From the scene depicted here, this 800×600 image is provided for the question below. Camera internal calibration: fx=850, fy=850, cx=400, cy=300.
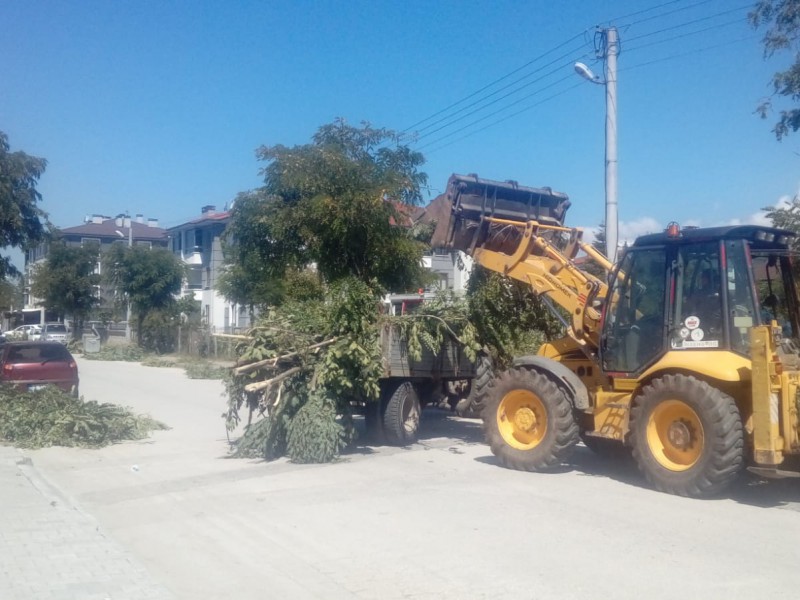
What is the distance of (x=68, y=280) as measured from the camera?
50.3 meters

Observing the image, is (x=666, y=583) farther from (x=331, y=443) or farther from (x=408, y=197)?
(x=408, y=197)

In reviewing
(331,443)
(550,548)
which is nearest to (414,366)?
(331,443)

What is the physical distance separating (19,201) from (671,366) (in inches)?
518

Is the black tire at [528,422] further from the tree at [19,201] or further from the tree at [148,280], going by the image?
the tree at [148,280]

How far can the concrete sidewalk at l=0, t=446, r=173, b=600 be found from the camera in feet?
20.8

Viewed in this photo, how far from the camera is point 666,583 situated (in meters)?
6.46

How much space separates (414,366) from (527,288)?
83.4 inches

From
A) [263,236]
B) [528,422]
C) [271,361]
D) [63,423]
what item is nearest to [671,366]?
[528,422]

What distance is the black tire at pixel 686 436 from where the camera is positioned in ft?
29.3

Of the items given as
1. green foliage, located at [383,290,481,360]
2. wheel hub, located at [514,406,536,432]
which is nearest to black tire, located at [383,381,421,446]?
green foliage, located at [383,290,481,360]

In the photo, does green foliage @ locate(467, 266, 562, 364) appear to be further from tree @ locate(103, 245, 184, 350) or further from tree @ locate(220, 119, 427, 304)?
tree @ locate(103, 245, 184, 350)

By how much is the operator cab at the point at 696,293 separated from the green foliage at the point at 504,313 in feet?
8.46

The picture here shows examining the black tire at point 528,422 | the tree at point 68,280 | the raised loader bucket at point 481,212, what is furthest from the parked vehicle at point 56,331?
the black tire at point 528,422

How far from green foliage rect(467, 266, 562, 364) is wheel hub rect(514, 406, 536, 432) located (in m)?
2.24
